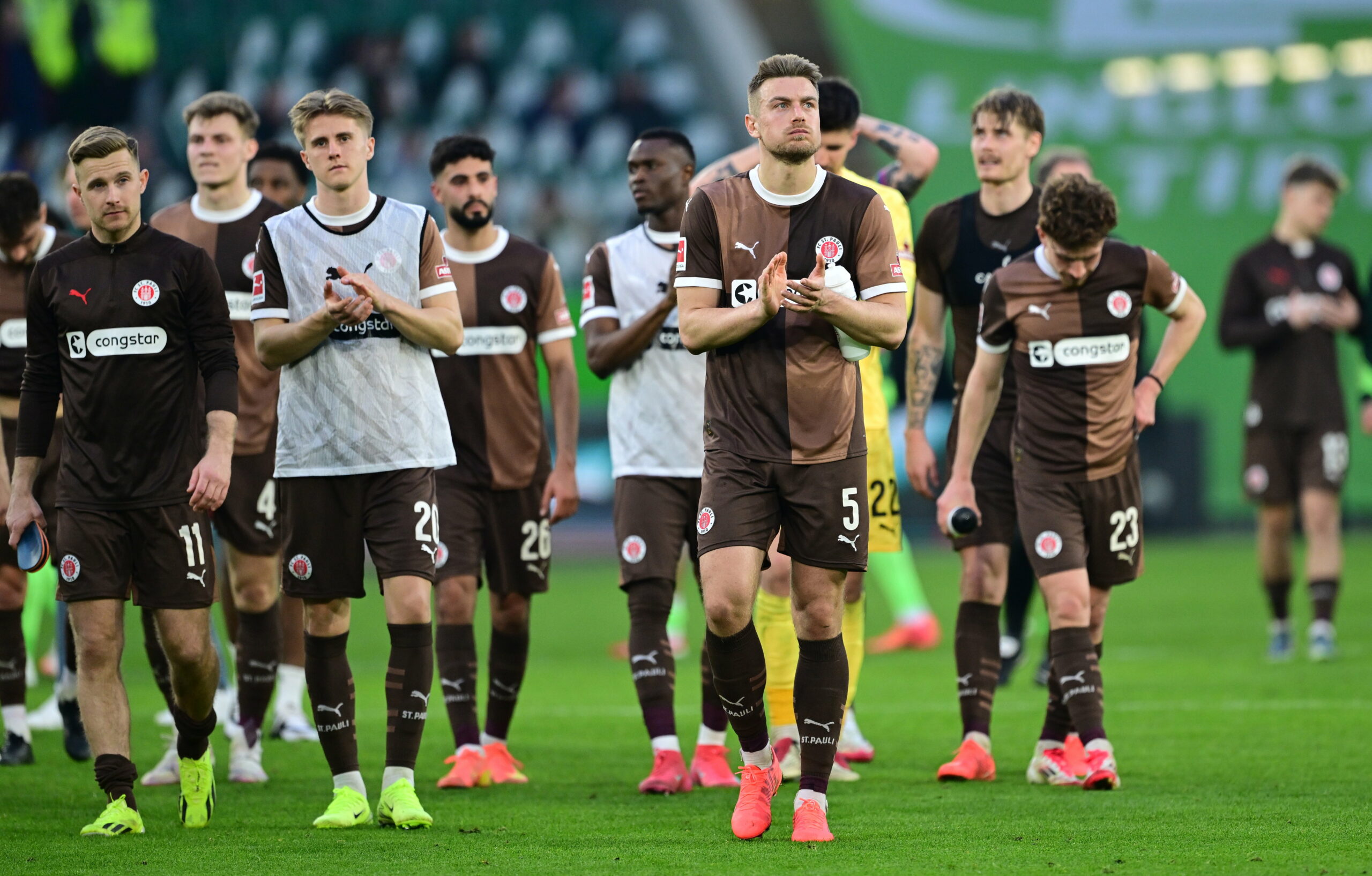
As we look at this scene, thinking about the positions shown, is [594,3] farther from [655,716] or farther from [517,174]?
[655,716]

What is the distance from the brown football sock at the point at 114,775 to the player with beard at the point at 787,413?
1947mm

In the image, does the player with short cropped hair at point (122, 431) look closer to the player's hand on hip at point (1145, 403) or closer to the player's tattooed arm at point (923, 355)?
the player's tattooed arm at point (923, 355)

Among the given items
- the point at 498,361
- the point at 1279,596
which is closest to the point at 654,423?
the point at 498,361

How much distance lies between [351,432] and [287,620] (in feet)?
8.40

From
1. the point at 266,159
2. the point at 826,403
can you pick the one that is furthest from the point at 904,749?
the point at 266,159

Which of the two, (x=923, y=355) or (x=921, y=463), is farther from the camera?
(x=923, y=355)

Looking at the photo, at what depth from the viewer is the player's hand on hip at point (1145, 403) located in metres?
6.44

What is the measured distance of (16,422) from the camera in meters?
6.99

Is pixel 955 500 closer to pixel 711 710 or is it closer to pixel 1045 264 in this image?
pixel 1045 264

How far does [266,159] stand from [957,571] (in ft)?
33.7

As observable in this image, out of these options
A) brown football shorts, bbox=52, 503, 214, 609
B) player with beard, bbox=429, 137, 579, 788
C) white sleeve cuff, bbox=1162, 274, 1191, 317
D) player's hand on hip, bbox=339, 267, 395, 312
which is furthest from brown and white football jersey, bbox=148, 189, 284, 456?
white sleeve cuff, bbox=1162, 274, 1191, 317

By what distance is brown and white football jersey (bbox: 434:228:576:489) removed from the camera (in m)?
6.95

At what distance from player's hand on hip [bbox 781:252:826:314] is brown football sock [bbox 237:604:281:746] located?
3038 mm

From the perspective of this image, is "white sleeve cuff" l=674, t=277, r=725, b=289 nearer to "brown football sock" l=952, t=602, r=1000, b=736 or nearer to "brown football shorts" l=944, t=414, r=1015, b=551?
"brown football shorts" l=944, t=414, r=1015, b=551
